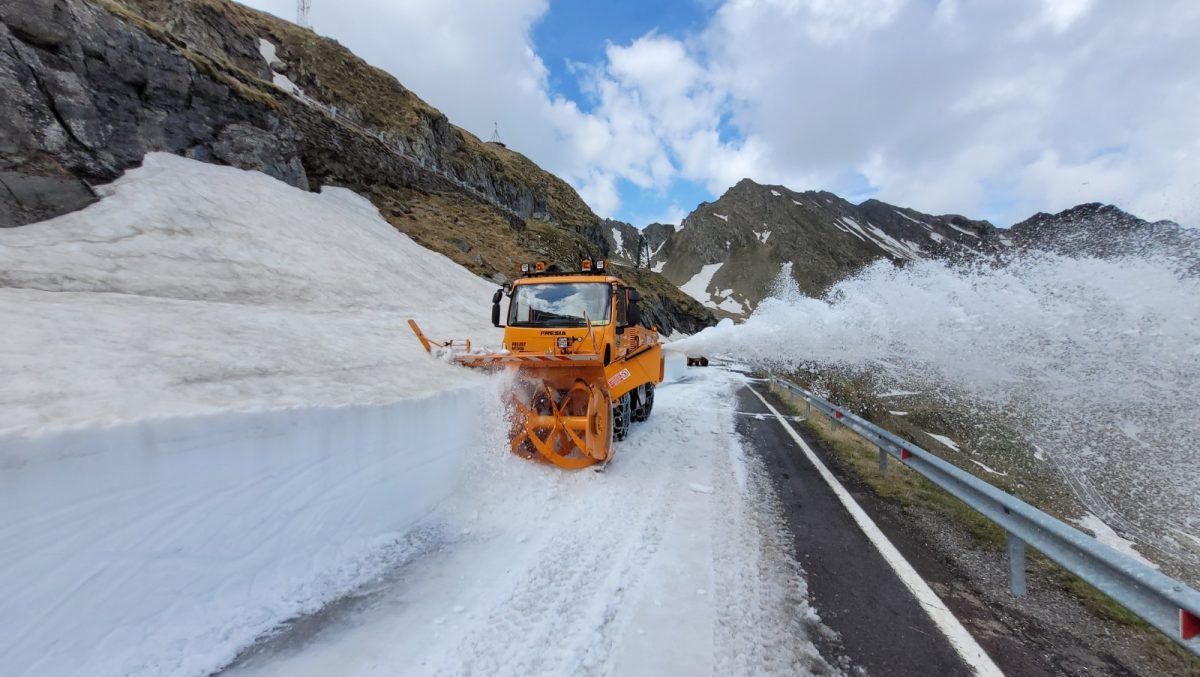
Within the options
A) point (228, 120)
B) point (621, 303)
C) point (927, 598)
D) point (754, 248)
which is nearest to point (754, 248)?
point (754, 248)

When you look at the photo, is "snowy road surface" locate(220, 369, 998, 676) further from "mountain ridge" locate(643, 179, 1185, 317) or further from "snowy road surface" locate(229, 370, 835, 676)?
"mountain ridge" locate(643, 179, 1185, 317)

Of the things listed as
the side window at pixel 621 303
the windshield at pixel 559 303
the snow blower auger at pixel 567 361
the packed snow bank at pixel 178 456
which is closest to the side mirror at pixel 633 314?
the snow blower auger at pixel 567 361

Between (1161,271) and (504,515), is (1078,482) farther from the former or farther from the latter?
(504,515)

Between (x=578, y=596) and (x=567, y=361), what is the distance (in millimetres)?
3406

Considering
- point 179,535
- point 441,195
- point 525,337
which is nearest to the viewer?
Result: point 179,535

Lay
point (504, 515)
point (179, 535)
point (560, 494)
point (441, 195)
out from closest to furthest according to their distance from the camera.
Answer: point (179, 535), point (504, 515), point (560, 494), point (441, 195)

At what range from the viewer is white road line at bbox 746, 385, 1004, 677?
2.94 m

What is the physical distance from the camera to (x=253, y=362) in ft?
17.3

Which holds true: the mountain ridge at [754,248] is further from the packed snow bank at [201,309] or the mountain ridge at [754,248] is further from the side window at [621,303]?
the side window at [621,303]

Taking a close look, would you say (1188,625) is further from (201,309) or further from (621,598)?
(201,309)

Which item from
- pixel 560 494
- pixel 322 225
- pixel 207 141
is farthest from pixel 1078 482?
pixel 207 141

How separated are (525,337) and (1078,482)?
1036 centimetres

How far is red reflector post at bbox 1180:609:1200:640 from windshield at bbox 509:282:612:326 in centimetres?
605

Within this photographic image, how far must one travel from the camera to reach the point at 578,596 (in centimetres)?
360
